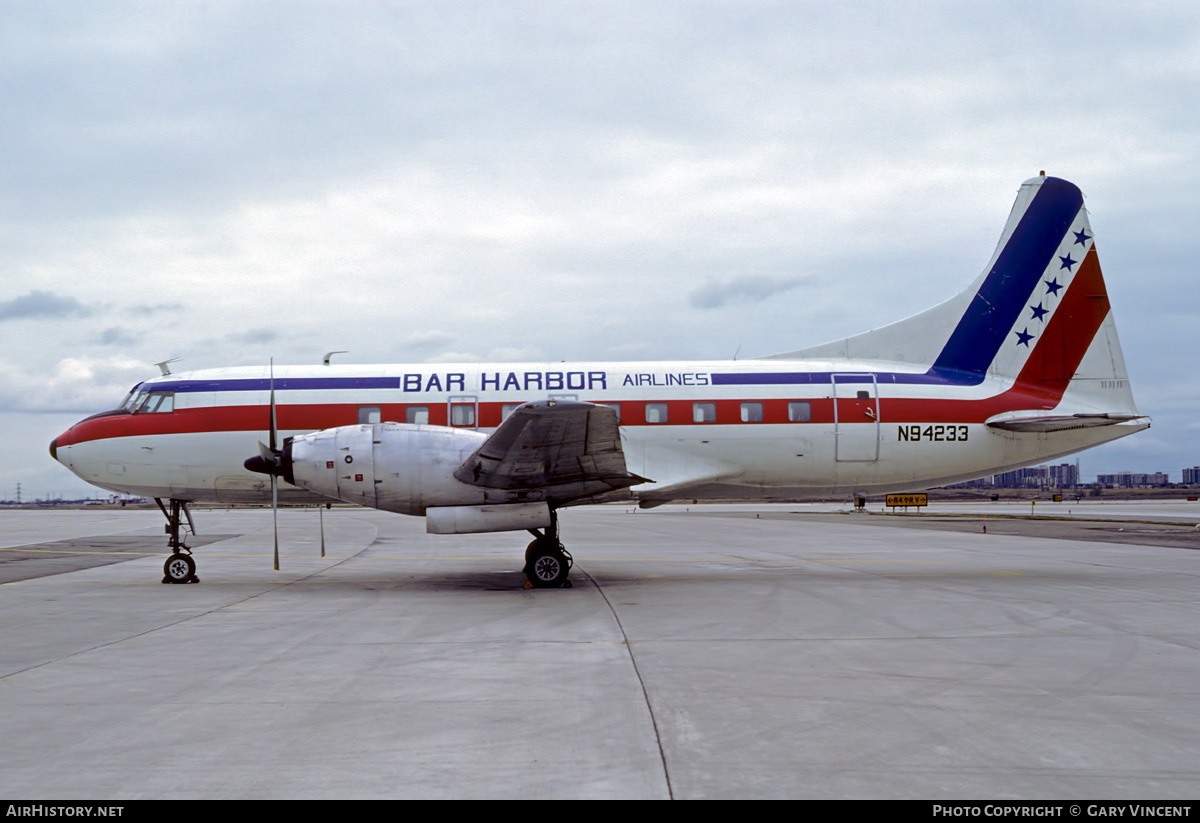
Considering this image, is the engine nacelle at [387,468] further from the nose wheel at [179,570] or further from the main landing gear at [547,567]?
the nose wheel at [179,570]

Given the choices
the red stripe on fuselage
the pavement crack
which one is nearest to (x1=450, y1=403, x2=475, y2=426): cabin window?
the red stripe on fuselage

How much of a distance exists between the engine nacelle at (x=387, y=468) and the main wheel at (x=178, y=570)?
119 inches

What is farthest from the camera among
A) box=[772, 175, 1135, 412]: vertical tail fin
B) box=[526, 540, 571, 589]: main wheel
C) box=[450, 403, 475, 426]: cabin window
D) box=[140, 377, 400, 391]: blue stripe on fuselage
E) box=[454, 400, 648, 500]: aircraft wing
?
box=[772, 175, 1135, 412]: vertical tail fin

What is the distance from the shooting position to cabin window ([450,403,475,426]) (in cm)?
1656

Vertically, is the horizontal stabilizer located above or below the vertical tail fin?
below

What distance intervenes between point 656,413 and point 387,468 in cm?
528

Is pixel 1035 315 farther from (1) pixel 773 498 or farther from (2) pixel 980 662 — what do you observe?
(2) pixel 980 662

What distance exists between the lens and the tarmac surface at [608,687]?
5133 mm

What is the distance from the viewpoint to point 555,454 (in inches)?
550

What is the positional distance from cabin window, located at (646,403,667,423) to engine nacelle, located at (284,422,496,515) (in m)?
3.52

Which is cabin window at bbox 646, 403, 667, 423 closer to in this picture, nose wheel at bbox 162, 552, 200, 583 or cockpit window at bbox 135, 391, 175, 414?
nose wheel at bbox 162, 552, 200, 583

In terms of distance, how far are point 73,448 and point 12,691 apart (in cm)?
1100

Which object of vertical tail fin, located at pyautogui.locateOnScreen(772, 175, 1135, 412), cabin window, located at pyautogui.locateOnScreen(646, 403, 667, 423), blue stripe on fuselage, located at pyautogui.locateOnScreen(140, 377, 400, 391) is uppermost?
vertical tail fin, located at pyautogui.locateOnScreen(772, 175, 1135, 412)
